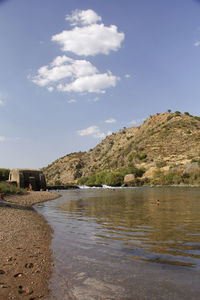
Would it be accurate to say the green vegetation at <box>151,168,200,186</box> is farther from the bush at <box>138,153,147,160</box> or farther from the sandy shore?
the sandy shore

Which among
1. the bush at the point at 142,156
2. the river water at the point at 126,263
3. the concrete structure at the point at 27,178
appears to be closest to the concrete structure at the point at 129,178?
the bush at the point at 142,156

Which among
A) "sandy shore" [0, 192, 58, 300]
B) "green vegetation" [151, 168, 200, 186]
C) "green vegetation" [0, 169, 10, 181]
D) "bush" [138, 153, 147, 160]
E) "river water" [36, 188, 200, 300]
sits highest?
"bush" [138, 153, 147, 160]

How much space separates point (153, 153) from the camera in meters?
97.8

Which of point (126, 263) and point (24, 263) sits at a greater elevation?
point (24, 263)

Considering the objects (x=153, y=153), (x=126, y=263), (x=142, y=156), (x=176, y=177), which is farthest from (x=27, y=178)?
(x=153, y=153)

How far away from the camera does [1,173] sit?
65.6 metres

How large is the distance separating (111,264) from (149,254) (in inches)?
59.9

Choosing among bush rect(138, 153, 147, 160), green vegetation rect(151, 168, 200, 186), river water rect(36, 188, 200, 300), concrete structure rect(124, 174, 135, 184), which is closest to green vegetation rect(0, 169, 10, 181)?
concrete structure rect(124, 174, 135, 184)

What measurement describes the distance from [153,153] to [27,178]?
5616 centimetres

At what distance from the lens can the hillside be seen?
7907 cm

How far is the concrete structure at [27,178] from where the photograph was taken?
54.8 metres

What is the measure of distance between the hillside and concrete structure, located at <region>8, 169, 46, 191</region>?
35.0 m

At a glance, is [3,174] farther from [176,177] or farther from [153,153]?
[153,153]

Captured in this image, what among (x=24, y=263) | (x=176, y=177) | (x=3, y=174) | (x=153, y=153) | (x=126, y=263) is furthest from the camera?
(x=153, y=153)
